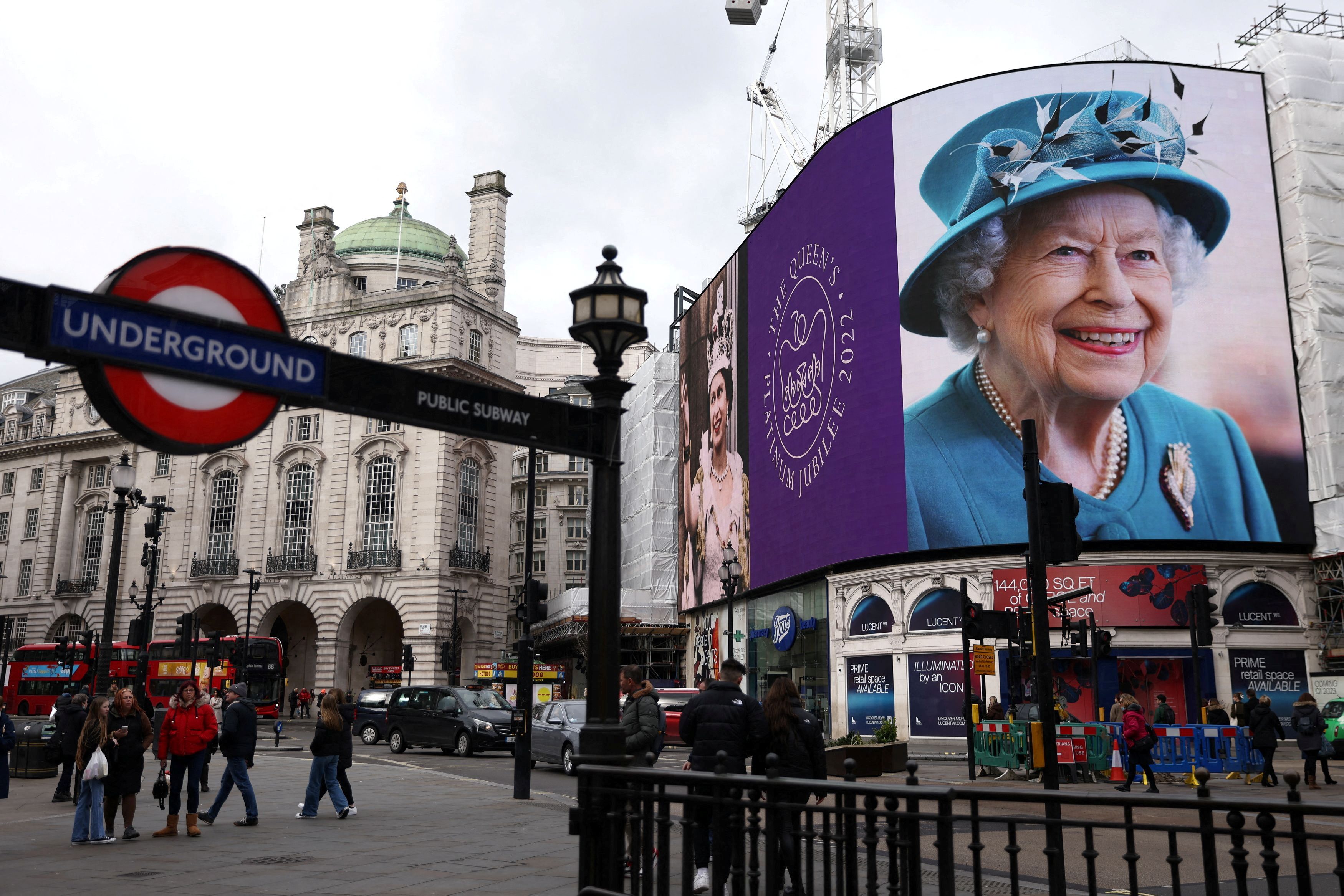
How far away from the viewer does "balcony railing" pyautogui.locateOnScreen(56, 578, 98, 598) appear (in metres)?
68.2

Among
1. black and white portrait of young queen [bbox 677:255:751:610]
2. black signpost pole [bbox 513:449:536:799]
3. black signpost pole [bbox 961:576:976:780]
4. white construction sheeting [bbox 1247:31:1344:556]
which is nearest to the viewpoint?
black signpost pole [bbox 513:449:536:799]

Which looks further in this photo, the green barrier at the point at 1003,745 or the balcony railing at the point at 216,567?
the balcony railing at the point at 216,567

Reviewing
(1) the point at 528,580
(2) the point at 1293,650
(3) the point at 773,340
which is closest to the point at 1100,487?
(2) the point at 1293,650

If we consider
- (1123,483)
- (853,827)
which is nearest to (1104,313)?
(1123,483)

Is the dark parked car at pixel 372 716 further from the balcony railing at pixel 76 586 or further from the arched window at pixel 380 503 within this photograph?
the balcony railing at pixel 76 586

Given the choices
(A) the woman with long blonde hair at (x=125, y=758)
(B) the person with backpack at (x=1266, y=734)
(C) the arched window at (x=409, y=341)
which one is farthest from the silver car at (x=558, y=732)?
(C) the arched window at (x=409, y=341)

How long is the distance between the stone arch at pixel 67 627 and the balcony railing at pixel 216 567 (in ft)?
39.0

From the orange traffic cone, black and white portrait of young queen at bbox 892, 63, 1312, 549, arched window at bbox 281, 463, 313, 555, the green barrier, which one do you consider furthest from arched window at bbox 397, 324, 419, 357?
the orange traffic cone

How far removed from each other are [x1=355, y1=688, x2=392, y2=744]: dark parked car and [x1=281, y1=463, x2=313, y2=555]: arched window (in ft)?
95.1

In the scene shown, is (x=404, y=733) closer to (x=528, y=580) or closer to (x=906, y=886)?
(x=528, y=580)

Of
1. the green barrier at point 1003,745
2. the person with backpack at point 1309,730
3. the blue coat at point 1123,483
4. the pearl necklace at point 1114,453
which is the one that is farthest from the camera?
the pearl necklace at point 1114,453

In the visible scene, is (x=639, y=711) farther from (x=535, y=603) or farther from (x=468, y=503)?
(x=468, y=503)

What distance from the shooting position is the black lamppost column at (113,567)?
20.0 meters

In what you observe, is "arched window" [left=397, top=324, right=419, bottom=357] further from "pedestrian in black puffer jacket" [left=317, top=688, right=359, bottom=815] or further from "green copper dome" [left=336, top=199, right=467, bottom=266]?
"pedestrian in black puffer jacket" [left=317, top=688, right=359, bottom=815]
